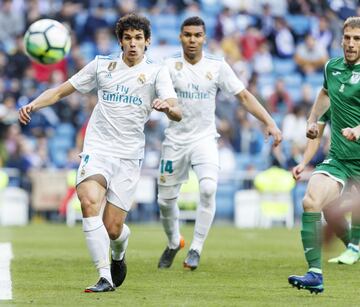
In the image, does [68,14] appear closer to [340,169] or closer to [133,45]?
[133,45]

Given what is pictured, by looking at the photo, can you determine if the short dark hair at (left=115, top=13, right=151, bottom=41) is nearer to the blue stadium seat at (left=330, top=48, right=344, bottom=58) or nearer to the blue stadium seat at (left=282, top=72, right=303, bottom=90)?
the blue stadium seat at (left=282, top=72, right=303, bottom=90)

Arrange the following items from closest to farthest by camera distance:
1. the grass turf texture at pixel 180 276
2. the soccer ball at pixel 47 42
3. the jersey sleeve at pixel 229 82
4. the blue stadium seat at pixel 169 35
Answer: the grass turf texture at pixel 180 276 < the jersey sleeve at pixel 229 82 < the soccer ball at pixel 47 42 < the blue stadium seat at pixel 169 35

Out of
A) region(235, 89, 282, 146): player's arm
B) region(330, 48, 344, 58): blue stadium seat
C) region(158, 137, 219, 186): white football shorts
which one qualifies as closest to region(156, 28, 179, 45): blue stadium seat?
region(330, 48, 344, 58): blue stadium seat

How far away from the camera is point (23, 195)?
23406 mm

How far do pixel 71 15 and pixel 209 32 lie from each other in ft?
12.4

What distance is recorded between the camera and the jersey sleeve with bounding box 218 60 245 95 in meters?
12.4

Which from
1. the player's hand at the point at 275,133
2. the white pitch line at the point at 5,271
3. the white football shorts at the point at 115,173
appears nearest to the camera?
the white pitch line at the point at 5,271

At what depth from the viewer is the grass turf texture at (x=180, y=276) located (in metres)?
9.38

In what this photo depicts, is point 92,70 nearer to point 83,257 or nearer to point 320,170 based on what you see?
point 320,170

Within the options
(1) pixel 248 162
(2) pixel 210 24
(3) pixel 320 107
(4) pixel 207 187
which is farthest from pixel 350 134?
(2) pixel 210 24

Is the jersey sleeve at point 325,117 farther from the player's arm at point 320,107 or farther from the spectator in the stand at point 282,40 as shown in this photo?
the spectator in the stand at point 282,40

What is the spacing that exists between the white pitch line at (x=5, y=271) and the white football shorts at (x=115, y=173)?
46.8 inches

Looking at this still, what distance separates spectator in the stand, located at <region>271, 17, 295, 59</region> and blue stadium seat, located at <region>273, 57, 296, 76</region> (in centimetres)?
13

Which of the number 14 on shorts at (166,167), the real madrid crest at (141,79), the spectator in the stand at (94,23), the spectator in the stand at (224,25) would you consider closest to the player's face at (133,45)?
the real madrid crest at (141,79)
